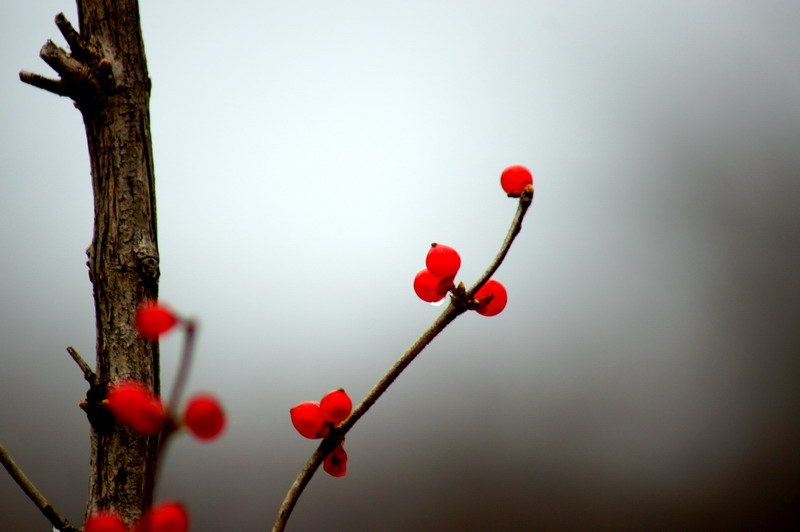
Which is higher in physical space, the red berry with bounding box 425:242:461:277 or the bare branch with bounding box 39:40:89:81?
the red berry with bounding box 425:242:461:277

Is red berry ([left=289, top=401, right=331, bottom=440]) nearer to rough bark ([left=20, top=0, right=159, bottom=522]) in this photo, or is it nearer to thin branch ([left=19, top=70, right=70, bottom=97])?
rough bark ([left=20, top=0, right=159, bottom=522])

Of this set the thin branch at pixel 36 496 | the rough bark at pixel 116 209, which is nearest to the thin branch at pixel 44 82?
the rough bark at pixel 116 209

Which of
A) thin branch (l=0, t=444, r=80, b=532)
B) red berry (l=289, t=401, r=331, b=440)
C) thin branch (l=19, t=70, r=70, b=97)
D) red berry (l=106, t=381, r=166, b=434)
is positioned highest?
thin branch (l=19, t=70, r=70, b=97)

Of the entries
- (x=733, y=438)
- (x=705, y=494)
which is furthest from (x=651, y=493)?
(x=733, y=438)

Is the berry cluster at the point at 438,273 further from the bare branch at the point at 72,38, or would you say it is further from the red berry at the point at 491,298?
the bare branch at the point at 72,38

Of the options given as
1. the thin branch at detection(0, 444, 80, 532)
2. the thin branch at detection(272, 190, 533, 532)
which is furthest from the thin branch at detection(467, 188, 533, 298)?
the thin branch at detection(0, 444, 80, 532)

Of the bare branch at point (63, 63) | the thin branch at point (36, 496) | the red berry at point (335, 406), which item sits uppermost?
the bare branch at point (63, 63)
